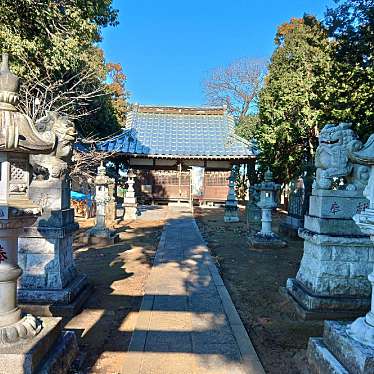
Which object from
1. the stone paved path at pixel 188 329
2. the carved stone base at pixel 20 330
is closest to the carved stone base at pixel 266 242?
the stone paved path at pixel 188 329

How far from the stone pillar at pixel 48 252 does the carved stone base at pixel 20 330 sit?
1.79 metres

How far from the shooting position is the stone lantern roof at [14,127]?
2605mm

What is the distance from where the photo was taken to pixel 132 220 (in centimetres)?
1526

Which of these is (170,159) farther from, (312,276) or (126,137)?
(312,276)

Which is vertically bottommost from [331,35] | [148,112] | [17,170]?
[17,170]

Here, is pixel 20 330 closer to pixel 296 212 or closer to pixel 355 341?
pixel 355 341

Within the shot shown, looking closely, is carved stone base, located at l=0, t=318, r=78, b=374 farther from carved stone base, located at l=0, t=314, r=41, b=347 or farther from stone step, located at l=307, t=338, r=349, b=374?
stone step, located at l=307, t=338, r=349, b=374

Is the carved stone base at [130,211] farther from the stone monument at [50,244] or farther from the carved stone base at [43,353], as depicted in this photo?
the carved stone base at [43,353]

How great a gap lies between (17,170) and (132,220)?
12.5 m

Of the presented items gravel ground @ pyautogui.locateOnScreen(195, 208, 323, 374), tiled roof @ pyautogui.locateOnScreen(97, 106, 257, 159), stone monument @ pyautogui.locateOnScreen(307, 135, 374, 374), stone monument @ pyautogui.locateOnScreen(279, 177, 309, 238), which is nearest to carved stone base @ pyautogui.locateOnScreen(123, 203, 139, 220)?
tiled roof @ pyautogui.locateOnScreen(97, 106, 257, 159)

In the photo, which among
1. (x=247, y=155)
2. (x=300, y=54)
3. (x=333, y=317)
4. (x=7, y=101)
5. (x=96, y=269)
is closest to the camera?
(x=7, y=101)

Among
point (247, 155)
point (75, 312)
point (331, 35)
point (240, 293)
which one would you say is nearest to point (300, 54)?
point (247, 155)

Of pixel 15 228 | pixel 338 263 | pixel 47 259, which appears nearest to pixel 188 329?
pixel 47 259

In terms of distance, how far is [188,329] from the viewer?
4168mm
